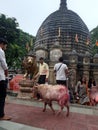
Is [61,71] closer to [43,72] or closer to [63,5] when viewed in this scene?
[43,72]

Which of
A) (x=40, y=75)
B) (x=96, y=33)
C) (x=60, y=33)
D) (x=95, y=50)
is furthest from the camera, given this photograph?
(x=96, y=33)

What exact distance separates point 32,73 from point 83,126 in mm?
5284

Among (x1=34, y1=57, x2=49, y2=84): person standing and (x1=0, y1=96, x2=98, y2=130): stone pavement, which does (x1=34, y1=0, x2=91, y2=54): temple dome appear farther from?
(x1=0, y1=96, x2=98, y2=130): stone pavement

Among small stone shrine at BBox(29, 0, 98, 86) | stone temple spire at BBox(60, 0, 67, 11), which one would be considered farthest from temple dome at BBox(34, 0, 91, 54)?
stone temple spire at BBox(60, 0, 67, 11)

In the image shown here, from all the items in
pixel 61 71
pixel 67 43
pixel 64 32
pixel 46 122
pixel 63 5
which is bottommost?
pixel 46 122

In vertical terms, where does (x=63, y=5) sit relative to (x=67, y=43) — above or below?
above

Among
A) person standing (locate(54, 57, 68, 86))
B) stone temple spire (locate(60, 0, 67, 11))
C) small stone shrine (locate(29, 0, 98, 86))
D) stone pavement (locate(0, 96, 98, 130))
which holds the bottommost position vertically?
stone pavement (locate(0, 96, 98, 130))

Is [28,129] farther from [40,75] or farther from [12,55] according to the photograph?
[12,55]

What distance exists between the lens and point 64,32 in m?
42.8

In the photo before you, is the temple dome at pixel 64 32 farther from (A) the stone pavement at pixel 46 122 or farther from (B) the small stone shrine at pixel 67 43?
(A) the stone pavement at pixel 46 122

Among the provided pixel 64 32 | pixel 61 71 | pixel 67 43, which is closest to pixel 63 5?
pixel 64 32

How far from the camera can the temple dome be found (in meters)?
42.0

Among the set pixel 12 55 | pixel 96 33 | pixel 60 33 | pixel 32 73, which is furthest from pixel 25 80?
pixel 96 33

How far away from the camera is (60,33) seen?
4275cm
